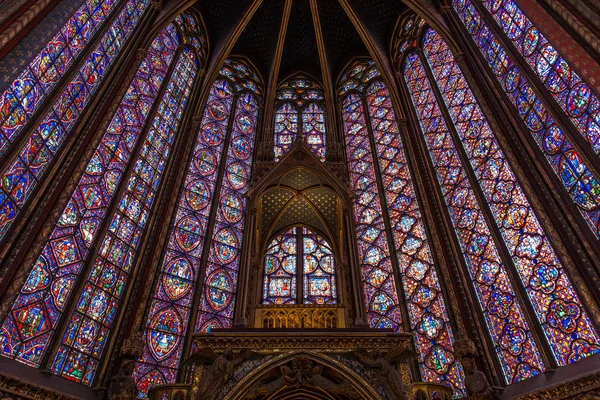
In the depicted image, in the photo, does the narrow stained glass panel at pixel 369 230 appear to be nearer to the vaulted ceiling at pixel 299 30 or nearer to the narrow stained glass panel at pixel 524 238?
the vaulted ceiling at pixel 299 30

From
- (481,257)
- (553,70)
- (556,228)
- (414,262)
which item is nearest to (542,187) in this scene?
(556,228)

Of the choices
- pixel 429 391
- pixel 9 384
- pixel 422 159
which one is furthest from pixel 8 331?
pixel 422 159

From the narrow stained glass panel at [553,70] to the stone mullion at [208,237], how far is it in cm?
721

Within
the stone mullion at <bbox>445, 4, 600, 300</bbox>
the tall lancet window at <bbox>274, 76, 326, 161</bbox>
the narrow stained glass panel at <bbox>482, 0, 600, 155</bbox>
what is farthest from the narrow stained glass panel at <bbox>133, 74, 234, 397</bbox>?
the narrow stained glass panel at <bbox>482, 0, 600, 155</bbox>

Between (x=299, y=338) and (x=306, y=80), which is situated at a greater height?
(x=306, y=80)

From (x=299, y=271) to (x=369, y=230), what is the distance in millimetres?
2017

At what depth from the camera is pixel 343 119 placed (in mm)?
13953

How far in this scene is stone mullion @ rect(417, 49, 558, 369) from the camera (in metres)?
6.71

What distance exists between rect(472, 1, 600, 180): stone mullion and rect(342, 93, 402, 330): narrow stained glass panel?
174 inches

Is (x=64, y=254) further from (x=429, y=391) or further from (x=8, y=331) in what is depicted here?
(x=429, y=391)

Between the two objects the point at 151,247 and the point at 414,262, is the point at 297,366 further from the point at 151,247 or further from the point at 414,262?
the point at 414,262

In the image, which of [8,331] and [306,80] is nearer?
[8,331]

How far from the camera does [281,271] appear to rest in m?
10.7

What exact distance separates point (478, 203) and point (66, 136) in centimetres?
766
